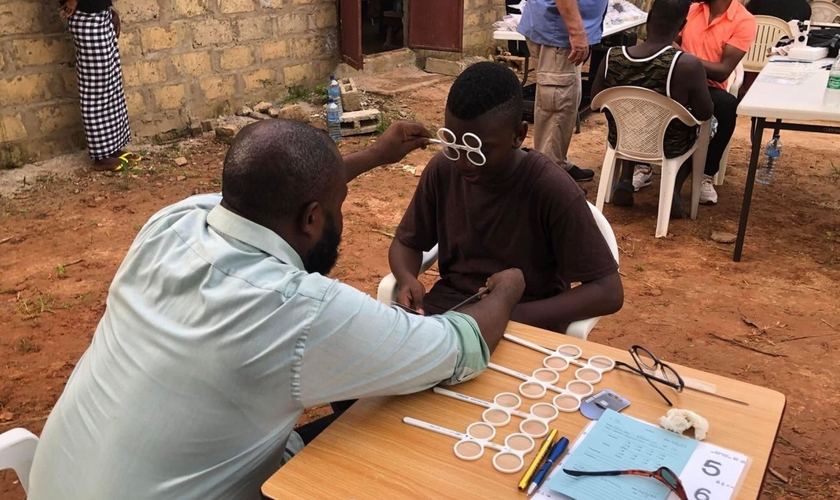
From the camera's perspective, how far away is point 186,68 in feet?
20.6

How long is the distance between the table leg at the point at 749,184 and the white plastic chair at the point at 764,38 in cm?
253

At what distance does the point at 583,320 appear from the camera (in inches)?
86.0

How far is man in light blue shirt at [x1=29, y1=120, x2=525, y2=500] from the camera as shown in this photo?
4.12 feet

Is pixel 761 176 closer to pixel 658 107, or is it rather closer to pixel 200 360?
pixel 658 107

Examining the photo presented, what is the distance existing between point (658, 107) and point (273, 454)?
3692 millimetres

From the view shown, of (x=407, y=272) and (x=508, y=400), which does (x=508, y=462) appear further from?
(x=407, y=272)

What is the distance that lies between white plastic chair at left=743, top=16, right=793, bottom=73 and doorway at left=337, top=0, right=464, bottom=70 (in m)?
3.30

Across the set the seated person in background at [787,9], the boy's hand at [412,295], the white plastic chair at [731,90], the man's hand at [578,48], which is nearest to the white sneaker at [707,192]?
the white plastic chair at [731,90]

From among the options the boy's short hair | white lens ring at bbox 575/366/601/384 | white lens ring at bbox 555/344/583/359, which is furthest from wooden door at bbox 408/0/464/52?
white lens ring at bbox 575/366/601/384

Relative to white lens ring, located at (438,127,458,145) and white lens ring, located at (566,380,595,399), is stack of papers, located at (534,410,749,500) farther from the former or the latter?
white lens ring, located at (438,127,458,145)

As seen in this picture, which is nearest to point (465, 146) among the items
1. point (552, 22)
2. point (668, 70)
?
point (668, 70)

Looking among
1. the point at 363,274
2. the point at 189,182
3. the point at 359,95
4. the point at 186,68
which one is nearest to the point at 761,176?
the point at 363,274

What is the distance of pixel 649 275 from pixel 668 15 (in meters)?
1.57

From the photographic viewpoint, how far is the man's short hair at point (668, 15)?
4148mm
